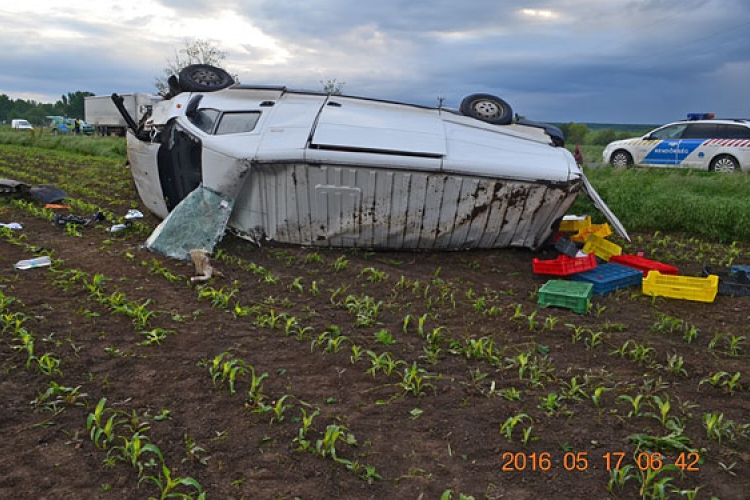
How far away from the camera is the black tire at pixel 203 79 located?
7082mm

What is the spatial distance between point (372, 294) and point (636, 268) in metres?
2.60

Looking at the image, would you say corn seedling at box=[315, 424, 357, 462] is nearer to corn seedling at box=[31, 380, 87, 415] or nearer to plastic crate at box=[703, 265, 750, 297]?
corn seedling at box=[31, 380, 87, 415]

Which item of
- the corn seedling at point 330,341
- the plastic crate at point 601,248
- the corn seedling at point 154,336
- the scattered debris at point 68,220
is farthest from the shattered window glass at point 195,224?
the plastic crate at point 601,248

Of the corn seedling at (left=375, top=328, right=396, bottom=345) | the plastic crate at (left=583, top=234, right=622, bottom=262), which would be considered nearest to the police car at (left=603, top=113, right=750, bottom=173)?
the plastic crate at (left=583, top=234, right=622, bottom=262)

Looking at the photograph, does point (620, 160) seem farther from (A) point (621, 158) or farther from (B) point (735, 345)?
(B) point (735, 345)

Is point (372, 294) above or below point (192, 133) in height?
below

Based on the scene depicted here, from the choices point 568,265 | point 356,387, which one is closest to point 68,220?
point 356,387

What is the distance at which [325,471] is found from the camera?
248 cm

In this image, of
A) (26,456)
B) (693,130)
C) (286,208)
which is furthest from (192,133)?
(693,130)

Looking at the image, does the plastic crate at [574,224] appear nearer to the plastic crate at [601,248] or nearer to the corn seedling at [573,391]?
the plastic crate at [601,248]

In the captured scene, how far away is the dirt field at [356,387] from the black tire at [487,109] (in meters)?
2.08

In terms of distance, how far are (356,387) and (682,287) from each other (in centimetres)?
316

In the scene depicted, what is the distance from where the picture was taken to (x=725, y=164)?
43.9 feet

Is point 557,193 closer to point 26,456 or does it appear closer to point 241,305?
point 241,305
